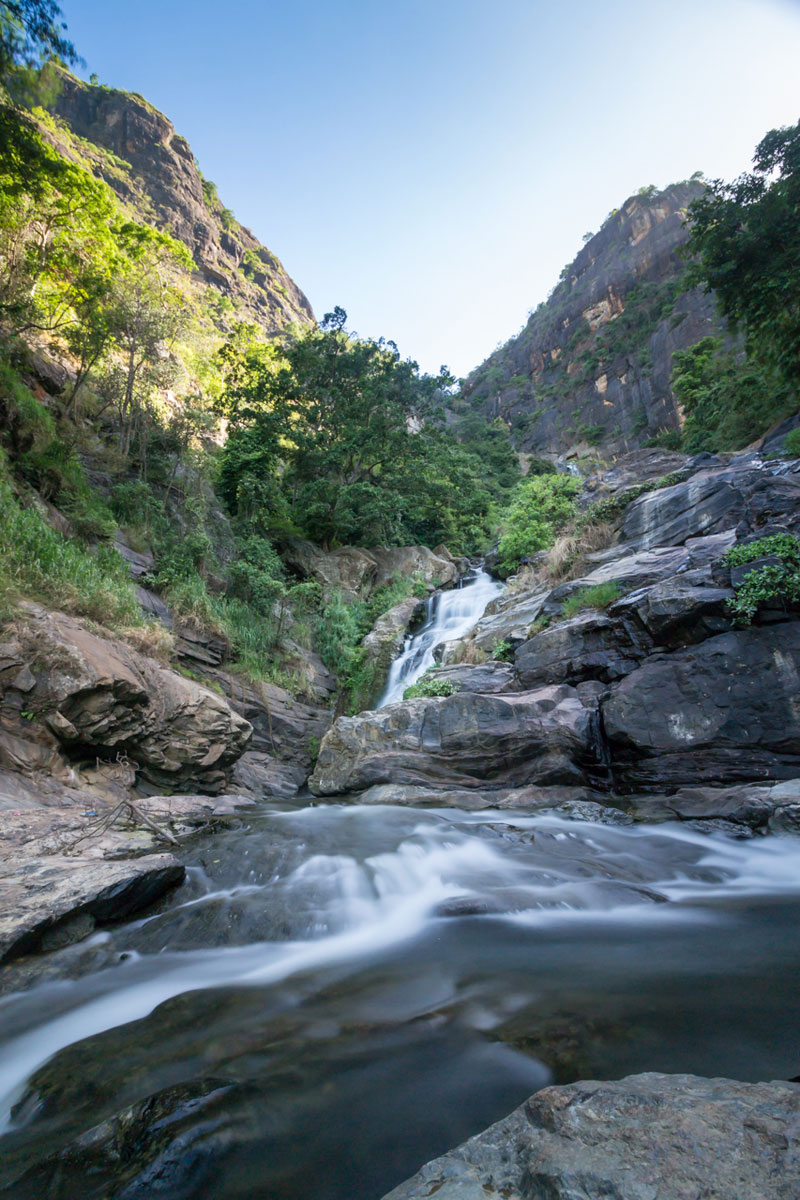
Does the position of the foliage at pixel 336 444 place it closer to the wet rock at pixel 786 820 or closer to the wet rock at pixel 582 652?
the wet rock at pixel 582 652

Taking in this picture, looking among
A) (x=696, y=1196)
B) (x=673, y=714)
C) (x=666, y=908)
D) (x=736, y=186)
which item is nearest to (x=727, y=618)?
(x=673, y=714)

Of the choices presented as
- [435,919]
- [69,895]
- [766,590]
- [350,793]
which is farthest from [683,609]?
[69,895]

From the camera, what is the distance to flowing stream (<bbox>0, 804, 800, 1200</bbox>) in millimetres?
1543

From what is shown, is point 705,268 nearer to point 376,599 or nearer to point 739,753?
point 739,753

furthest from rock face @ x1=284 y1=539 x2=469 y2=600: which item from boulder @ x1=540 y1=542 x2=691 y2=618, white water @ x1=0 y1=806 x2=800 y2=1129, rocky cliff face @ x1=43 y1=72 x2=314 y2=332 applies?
rocky cliff face @ x1=43 y1=72 x2=314 y2=332

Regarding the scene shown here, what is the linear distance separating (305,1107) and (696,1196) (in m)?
1.33

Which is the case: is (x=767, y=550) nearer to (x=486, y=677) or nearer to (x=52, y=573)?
(x=486, y=677)

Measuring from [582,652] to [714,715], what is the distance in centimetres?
215

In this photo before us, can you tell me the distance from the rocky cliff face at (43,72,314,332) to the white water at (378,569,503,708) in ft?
129

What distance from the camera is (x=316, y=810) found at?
6652 mm

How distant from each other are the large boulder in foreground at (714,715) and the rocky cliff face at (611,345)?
33.3 meters

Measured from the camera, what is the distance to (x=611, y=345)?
42.8 m

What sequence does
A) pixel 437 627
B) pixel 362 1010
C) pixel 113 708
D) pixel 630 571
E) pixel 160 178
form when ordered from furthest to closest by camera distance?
pixel 160 178 < pixel 437 627 < pixel 630 571 < pixel 113 708 < pixel 362 1010

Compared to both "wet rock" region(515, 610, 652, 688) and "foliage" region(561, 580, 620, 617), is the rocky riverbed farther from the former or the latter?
"foliage" region(561, 580, 620, 617)
